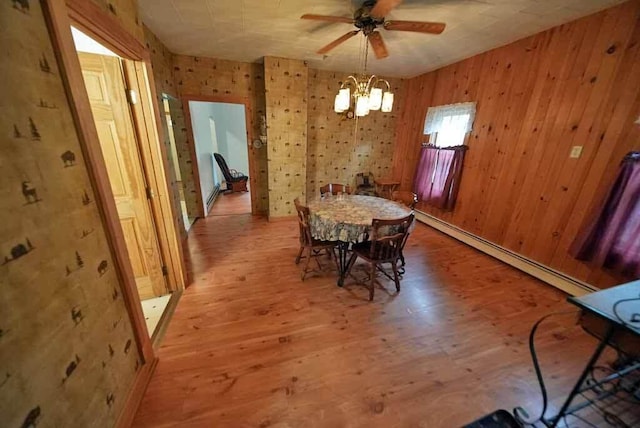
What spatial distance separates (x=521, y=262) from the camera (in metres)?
2.81

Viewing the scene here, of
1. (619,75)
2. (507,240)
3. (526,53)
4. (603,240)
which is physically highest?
(526,53)

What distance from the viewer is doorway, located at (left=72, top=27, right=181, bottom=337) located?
1665 millimetres

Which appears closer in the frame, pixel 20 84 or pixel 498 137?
pixel 20 84

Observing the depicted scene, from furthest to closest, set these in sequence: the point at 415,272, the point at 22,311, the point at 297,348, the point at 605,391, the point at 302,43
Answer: the point at 302,43, the point at 415,272, the point at 297,348, the point at 605,391, the point at 22,311

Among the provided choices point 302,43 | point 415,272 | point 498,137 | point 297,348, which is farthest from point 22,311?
point 498,137

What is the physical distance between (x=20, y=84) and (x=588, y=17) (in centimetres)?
410

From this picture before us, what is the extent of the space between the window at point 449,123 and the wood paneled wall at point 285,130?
7.26ft

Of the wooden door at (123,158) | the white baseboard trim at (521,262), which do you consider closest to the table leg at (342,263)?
the wooden door at (123,158)

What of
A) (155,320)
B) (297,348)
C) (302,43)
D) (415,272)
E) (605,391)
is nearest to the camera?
(605,391)

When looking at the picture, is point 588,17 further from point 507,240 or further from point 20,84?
point 20,84

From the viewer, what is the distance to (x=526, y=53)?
2678 mm

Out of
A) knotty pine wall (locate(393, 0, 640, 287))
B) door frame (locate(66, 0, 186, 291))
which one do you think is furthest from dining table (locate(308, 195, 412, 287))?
knotty pine wall (locate(393, 0, 640, 287))

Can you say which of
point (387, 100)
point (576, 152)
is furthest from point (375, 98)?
point (576, 152)

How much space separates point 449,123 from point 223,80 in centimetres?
374
